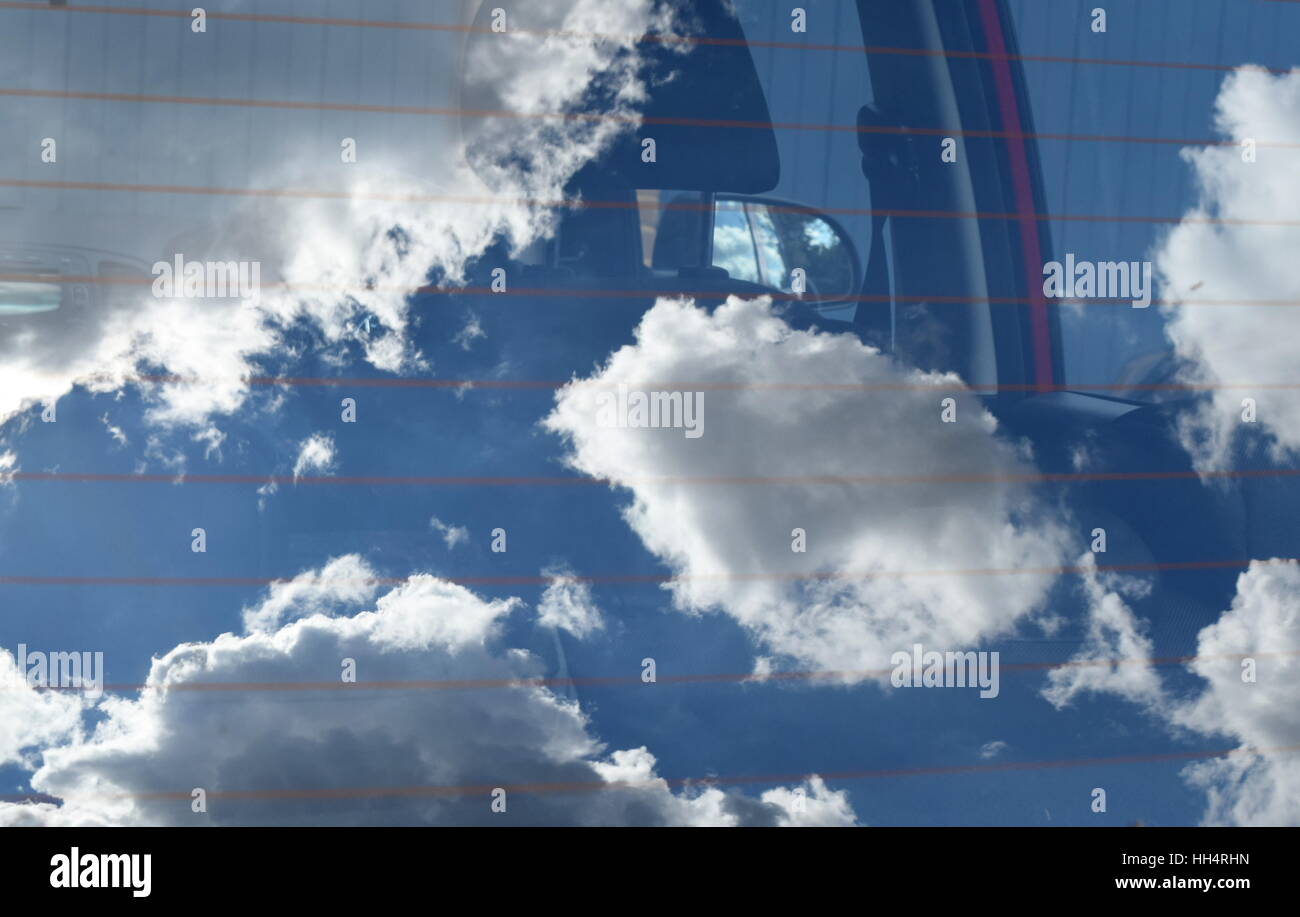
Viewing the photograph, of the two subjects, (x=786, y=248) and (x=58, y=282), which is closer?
(x=58, y=282)

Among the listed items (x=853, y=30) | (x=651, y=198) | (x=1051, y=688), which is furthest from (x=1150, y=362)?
(x=651, y=198)

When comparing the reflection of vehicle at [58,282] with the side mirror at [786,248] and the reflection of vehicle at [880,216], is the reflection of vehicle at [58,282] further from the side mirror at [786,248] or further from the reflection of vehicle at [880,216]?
the side mirror at [786,248]

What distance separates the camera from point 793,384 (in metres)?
1.87

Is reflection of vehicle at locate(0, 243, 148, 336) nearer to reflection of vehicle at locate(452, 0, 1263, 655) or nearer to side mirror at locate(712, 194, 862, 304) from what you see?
reflection of vehicle at locate(452, 0, 1263, 655)

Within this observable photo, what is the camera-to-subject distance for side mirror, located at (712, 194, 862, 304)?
189 centimetres

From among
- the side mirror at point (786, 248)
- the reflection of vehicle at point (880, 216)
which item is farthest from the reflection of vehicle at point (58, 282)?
the side mirror at point (786, 248)

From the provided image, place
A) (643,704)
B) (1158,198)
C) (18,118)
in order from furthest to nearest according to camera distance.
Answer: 1. (1158,198)
2. (643,704)
3. (18,118)

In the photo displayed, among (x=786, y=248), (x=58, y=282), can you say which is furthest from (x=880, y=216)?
(x=58, y=282)

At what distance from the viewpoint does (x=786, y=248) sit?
1.90 meters

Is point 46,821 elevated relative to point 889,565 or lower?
lower

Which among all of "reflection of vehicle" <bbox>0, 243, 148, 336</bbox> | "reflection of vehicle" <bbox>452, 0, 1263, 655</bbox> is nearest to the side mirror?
"reflection of vehicle" <bbox>452, 0, 1263, 655</bbox>

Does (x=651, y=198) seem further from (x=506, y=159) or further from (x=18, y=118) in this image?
(x=18, y=118)

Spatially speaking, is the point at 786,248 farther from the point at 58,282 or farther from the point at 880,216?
the point at 58,282
